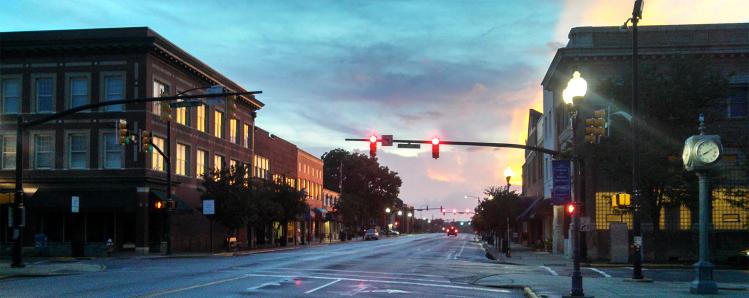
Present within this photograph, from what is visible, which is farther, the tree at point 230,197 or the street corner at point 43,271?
the tree at point 230,197

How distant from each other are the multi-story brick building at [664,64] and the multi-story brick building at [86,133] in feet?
81.0

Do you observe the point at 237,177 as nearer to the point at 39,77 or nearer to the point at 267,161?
the point at 39,77

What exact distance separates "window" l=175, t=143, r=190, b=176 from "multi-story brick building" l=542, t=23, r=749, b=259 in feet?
85.7

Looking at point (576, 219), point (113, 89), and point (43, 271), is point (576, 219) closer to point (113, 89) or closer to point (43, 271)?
point (43, 271)

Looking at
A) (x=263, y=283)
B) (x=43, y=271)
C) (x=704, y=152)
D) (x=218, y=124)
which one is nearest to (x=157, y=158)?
(x=218, y=124)

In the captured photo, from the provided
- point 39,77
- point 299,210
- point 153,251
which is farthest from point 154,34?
point 299,210

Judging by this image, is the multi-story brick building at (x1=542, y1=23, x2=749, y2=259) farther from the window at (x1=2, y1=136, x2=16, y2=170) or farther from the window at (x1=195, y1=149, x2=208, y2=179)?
the window at (x1=2, y1=136, x2=16, y2=170)

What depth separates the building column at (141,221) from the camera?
4550 centimetres

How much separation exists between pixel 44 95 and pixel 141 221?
10.1 m

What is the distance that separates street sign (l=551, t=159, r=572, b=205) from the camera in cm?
1870

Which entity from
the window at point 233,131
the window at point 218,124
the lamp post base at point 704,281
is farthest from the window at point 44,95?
the lamp post base at point 704,281

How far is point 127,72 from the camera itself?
1812 inches

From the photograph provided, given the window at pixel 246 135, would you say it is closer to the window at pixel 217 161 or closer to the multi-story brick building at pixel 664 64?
the window at pixel 217 161

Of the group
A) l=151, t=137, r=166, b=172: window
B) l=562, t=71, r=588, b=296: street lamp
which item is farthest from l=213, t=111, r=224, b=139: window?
l=562, t=71, r=588, b=296: street lamp
